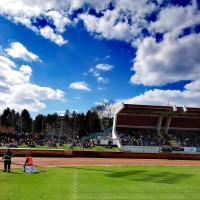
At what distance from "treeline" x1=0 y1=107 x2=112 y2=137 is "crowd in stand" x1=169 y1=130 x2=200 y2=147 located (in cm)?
4517

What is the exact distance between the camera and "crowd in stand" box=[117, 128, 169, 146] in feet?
175

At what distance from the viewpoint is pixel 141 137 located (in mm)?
56562

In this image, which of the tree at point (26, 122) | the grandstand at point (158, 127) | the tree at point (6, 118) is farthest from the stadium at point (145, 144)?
the tree at point (6, 118)

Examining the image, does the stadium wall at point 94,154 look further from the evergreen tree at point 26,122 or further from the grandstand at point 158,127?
the evergreen tree at point 26,122

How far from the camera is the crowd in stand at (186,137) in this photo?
55.8m

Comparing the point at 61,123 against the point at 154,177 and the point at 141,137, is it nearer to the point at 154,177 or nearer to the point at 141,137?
the point at 141,137

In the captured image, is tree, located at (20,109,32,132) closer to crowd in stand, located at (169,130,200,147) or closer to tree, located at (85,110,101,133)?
tree, located at (85,110,101,133)

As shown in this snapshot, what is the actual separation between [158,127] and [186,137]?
551 centimetres

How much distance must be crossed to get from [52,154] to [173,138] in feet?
83.2

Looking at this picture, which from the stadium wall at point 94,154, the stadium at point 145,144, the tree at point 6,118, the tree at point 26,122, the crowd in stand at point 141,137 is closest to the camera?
the stadium at point 145,144

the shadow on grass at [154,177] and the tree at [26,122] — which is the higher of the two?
the tree at [26,122]

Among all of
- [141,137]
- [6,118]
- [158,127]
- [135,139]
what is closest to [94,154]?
[135,139]

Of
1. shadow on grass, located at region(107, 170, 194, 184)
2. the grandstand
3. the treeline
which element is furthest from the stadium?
the treeline

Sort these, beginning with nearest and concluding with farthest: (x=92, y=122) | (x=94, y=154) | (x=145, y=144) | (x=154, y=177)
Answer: (x=154, y=177), (x=94, y=154), (x=145, y=144), (x=92, y=122)
